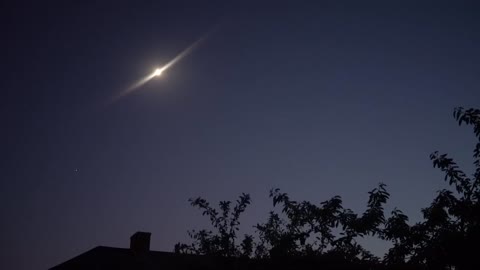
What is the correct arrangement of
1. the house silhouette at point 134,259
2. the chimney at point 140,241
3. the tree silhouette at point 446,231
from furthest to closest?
1. the chimney at point 140,241
2. the house silhouette at point 134,259
3. the tree silhouette at point 446,231

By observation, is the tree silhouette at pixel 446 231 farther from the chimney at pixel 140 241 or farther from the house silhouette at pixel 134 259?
the chimney at pixel 140 241

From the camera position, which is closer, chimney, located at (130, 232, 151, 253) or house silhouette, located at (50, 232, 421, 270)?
house silhouette, located at (50, 232, 421, 270)

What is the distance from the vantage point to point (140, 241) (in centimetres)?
2192

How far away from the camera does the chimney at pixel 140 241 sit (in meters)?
21.7

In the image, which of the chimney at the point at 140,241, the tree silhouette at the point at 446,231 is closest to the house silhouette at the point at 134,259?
the chimney at the point at 140,241

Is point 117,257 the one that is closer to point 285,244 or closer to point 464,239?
point 285,244

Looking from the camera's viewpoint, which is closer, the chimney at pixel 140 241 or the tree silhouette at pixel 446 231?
the tree silhouette at pixel 446 231

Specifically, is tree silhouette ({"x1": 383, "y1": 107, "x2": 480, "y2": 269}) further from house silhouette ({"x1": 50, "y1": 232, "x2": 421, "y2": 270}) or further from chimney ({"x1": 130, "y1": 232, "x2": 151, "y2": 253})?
chimney ({"x1": 130, "y1": 232, "x2": 151, "y2": 253})

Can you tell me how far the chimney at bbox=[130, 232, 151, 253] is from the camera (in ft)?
71.1

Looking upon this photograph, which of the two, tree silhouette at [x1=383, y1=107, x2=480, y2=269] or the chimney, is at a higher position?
the chimney

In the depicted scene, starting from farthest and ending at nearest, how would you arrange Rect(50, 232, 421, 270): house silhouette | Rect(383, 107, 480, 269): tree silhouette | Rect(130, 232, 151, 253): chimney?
1. Rect(130, 232, 151, 253): chimney
2. Rect(50, 232, 421, 270): house silhouette
3. Rect(383, 107, 480, 269): tree silhouette

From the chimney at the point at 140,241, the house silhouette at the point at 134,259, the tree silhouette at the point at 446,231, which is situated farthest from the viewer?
the chimney at the point at 140,241

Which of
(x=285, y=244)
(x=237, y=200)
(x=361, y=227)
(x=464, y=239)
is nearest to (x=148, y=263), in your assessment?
(x=237, y=200)

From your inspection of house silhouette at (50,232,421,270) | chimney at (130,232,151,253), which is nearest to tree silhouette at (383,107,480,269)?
house silhouette at (50,232,421,270)
